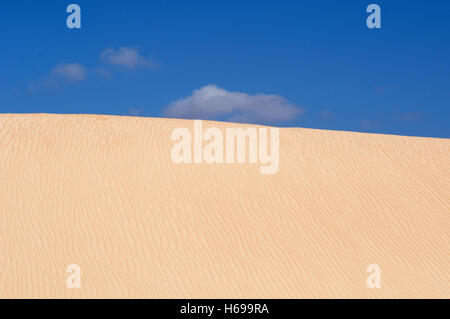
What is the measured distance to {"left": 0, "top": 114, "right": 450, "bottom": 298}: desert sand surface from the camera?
1056 cm

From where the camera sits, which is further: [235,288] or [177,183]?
[177,183]

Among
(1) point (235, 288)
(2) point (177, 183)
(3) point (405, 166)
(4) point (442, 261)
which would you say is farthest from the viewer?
(3) point (405, 166)

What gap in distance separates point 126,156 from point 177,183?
197 centimetres

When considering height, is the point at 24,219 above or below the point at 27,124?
below

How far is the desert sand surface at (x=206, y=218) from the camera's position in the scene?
10.6 metres

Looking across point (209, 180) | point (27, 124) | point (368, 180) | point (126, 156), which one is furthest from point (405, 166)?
point (27, 124)

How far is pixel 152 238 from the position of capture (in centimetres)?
1168

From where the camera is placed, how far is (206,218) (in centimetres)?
1270

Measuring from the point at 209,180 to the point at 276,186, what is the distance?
1.71 meters

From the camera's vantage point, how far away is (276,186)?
1438 cm
